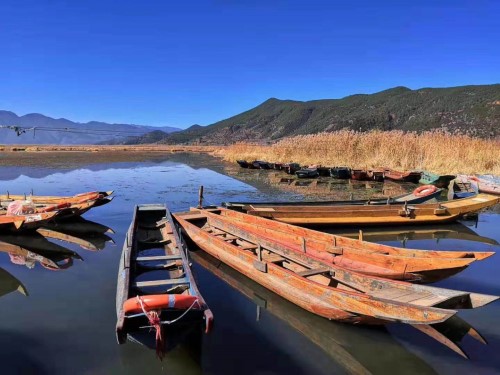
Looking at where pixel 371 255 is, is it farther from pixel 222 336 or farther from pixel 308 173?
pixel 308 173

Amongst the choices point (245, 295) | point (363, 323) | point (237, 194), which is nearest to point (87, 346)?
point (245, 295)

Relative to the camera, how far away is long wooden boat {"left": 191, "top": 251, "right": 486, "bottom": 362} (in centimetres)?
500

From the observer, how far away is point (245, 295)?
23.2 feet

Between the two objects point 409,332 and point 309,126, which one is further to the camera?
point 309,126

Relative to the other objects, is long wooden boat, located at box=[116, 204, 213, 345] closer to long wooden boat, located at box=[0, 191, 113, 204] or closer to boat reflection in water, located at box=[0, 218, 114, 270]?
boat reflection in water, located at box=[0, 218, 114, 270]

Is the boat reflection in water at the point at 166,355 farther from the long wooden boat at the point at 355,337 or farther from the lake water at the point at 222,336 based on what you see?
the long wooden boat at the point at 355,337

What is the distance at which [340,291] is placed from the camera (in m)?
5.38

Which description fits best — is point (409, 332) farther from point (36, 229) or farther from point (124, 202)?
point (124, 202)

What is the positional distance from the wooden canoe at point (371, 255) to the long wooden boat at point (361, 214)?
6.80 feet

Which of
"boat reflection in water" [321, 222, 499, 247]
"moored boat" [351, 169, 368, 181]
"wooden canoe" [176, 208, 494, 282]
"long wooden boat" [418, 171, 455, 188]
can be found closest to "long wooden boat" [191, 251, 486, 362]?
"wooden canoe" [176, 208, 494, 282]

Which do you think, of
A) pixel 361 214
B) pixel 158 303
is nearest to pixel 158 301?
pixel 158 303

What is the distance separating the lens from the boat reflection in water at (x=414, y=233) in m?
11.2

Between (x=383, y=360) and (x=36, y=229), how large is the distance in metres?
9.81

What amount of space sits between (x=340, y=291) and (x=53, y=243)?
814 cm
